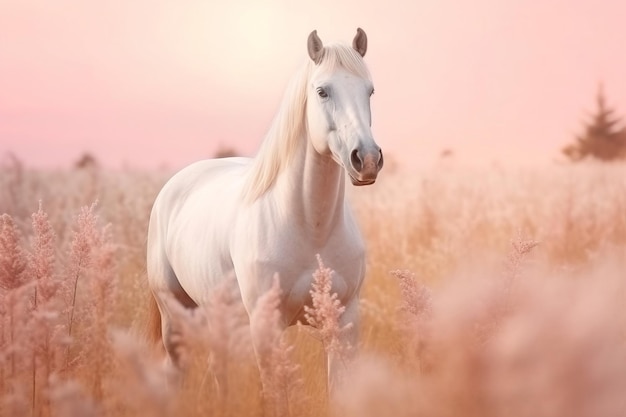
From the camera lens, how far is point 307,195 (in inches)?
142

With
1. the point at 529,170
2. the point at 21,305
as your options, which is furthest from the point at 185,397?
the point at 529,170

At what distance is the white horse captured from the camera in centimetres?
330

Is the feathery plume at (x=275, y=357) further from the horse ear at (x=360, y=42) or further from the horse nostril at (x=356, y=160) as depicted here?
the horse ear at (x=360, y=42)

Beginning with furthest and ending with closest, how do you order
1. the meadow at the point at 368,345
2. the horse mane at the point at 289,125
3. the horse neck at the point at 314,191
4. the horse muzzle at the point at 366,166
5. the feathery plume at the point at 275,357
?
the horse neck at the point at 314,191, the horse mane at the point at 289,125, the horse muzzle at the point at 366,166, the feathery plume at the point at 275,357, the meadow at the point at 368,345

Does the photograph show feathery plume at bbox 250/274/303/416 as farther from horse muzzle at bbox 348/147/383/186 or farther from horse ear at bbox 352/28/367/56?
horse ear at bbox 352/28/367/56

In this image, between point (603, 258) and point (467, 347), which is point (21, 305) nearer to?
point (467, 347)

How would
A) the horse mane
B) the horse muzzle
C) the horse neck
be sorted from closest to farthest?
1. the horse muzzle
2. the horse mane
3. the horse neck

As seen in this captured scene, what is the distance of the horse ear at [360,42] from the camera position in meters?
3.60

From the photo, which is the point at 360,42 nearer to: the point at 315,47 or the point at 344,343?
the point at 315,47

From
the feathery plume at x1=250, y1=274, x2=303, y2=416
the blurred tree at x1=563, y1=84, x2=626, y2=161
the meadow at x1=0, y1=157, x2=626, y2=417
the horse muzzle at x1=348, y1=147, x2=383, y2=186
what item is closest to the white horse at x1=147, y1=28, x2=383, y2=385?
the horse muzzle at x1=348, y1=147, x2=383, y2=186

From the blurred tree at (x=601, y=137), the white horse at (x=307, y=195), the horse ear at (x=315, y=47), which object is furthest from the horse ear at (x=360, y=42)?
the blurred tree at (x=601, y=137)

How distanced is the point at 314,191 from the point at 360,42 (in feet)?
2.29

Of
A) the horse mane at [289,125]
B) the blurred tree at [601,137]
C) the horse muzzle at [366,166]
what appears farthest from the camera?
the blurred tree at [601,137]

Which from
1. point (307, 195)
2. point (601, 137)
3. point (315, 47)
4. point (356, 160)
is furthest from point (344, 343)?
point (601, 137)
